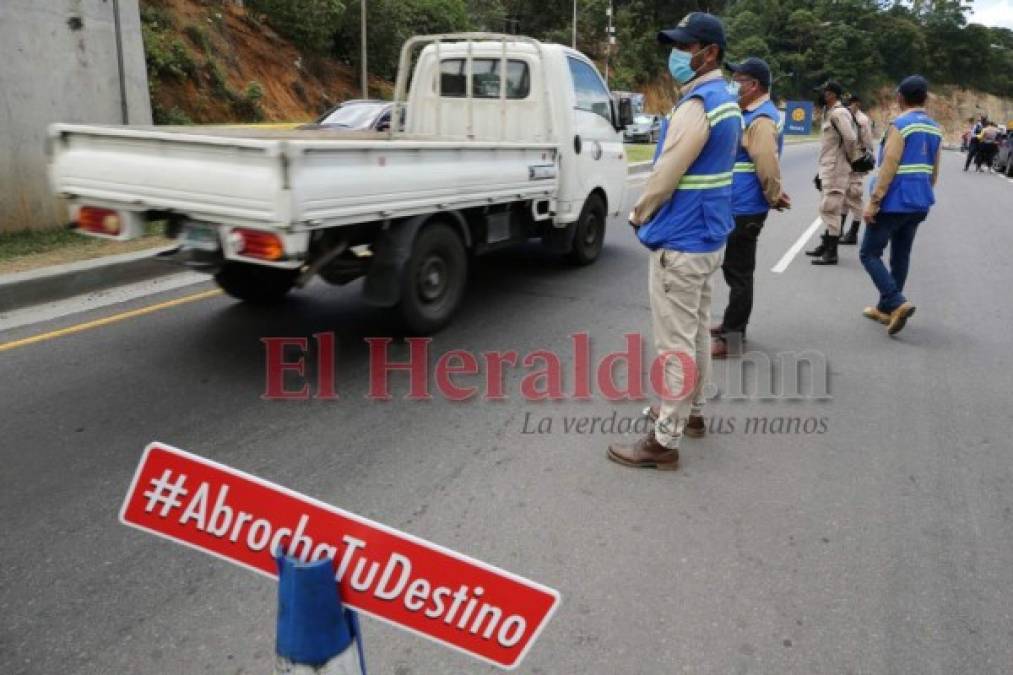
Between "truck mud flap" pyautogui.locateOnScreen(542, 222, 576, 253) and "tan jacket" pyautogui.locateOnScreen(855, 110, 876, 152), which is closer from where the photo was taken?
"truck mud flap" pyautogui.locateOnScreen(542, 222, 576, 253)

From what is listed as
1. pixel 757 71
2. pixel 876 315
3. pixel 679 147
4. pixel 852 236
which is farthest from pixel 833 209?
pixel 679 147

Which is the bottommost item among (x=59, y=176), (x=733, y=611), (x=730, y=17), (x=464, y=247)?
(x=733, y=611)

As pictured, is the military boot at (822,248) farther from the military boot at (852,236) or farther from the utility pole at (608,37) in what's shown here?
the utility pole at (608,37)

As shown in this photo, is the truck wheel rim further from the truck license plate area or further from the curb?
the curb

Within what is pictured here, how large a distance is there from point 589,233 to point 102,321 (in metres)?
4.57

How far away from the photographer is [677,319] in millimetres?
3574

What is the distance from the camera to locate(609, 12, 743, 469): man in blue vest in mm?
3346

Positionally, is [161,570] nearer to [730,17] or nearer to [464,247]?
[464,247]

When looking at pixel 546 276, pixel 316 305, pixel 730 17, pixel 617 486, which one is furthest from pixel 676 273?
pixel 730 17

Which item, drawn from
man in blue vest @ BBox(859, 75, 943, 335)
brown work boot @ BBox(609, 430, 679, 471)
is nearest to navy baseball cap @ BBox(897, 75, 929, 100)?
man in blue vest @ BBox(859, 75, 943, 335)


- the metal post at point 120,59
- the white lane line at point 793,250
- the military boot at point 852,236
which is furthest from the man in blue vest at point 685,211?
the metal post at point 120,59

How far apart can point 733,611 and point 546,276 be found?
5105 millimetres

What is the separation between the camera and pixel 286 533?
1.26 meters

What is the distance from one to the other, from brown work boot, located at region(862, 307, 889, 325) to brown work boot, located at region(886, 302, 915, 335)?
1.08ft
